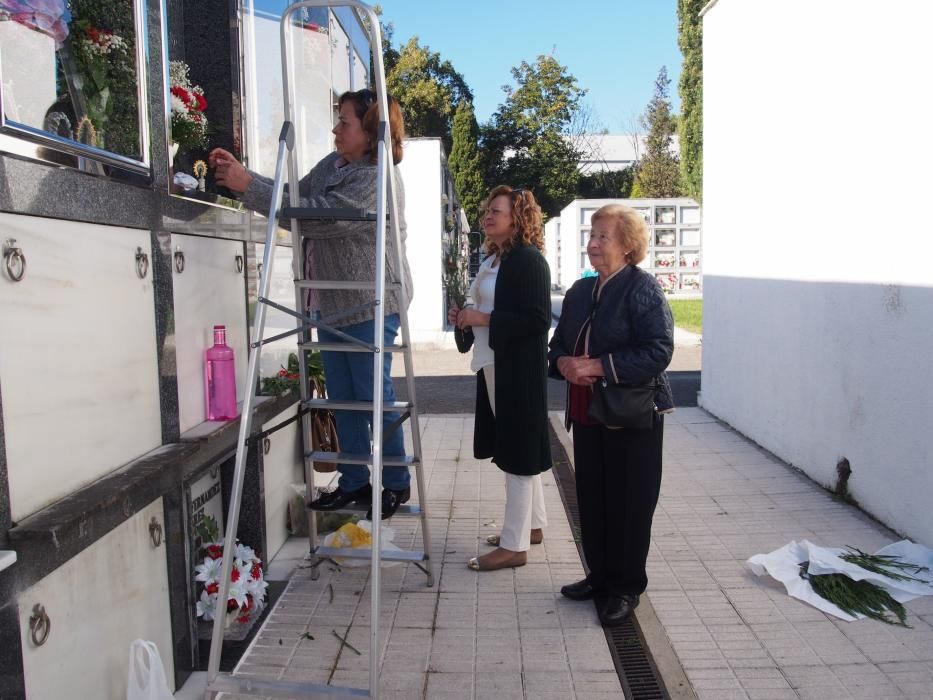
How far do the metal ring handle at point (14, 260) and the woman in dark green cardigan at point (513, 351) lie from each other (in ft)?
7.12

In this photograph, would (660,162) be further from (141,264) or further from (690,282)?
(141,264)

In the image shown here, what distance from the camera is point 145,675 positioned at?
103 inches

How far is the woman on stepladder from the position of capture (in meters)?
3.47

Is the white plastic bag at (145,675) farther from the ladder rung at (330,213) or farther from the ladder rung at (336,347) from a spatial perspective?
the ladder rung at (330,213)

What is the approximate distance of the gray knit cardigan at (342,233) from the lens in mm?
3459

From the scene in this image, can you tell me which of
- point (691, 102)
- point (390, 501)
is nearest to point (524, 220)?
point (390, 501)

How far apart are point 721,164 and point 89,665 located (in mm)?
7033

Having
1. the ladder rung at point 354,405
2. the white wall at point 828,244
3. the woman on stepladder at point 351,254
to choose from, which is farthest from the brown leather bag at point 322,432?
the white wall at point 828,244

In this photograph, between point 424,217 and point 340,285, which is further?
point 424,217

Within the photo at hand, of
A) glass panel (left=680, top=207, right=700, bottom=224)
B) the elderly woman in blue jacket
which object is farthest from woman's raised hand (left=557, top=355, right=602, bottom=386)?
glass panel (left=680, top=207, right=700, bottom=224)

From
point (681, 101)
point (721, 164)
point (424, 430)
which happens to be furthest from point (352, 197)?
point (681, 101)

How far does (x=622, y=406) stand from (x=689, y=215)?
938 inches

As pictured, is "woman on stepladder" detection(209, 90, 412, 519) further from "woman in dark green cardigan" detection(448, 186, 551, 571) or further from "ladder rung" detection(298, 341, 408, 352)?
"woman in dark green cardigan" detection(448, 186, 551, 571)

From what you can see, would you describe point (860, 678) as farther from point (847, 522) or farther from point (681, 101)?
point (681, 101)
